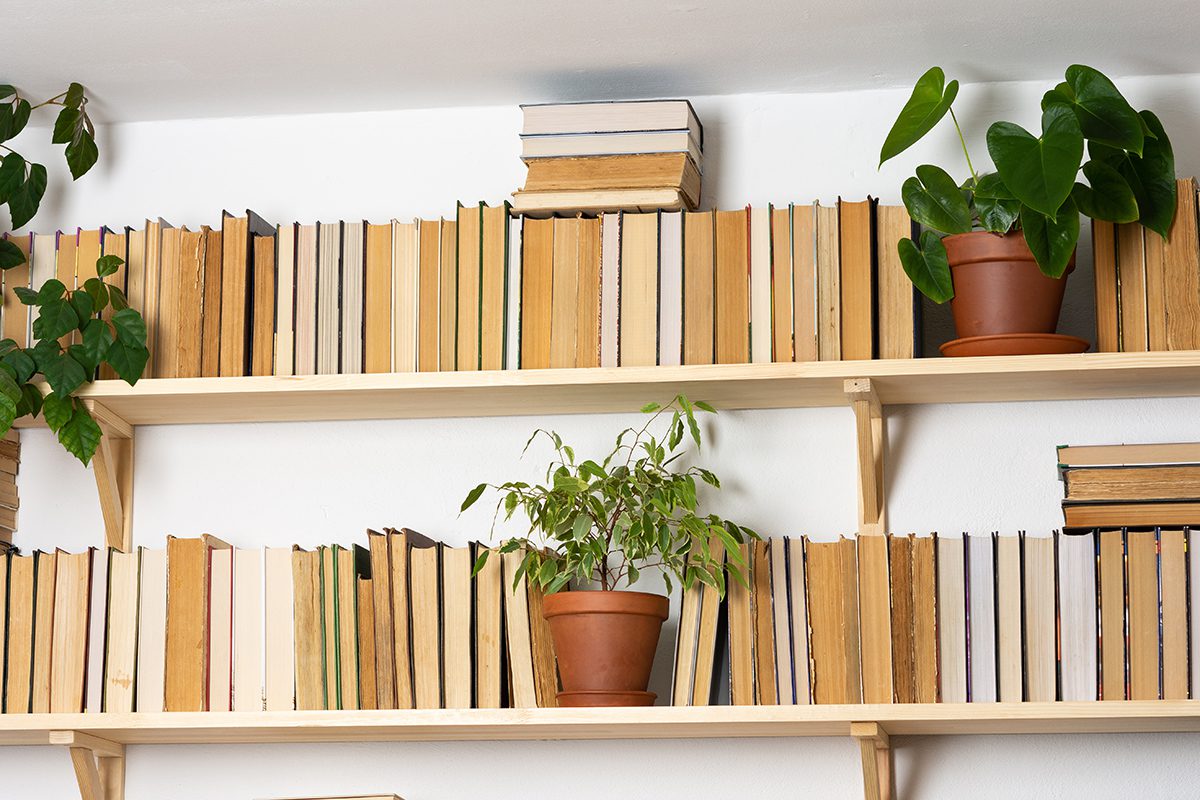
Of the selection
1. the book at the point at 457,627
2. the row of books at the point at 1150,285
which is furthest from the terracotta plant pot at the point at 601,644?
the row of books at the point at 1150,285

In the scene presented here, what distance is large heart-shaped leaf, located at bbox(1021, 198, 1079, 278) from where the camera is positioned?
1.94 metres

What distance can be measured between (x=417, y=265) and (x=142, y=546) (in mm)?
588

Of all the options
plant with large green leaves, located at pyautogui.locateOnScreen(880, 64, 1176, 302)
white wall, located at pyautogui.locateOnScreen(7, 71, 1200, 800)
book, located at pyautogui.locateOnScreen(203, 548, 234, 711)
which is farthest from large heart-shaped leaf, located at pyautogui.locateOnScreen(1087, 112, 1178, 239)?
book, located at pyautogui.locateOnScreen(203, 548, 234, 711)

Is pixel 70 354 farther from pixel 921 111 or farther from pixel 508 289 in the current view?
pixel 921 111

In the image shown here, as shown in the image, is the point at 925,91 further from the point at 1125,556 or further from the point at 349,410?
the point at 349,410

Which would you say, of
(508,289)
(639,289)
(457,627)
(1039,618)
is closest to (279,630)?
(457,627)

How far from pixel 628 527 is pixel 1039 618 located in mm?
537

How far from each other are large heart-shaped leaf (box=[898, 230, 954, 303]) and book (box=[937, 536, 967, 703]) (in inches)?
12.8

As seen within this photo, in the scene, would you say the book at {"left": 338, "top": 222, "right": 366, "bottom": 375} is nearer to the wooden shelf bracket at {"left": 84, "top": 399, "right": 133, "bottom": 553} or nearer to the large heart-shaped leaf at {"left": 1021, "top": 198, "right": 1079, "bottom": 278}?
the wooden shelf bracket at {"left": 84, "top": 399, "right": 133, "bottom": 553}

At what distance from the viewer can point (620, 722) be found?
1929 millimetres

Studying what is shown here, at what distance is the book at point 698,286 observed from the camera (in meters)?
2.08

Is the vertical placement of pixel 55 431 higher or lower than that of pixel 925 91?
lower

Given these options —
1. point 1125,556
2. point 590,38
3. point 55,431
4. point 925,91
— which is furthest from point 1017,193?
point 55,431

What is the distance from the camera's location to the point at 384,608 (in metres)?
2.06
